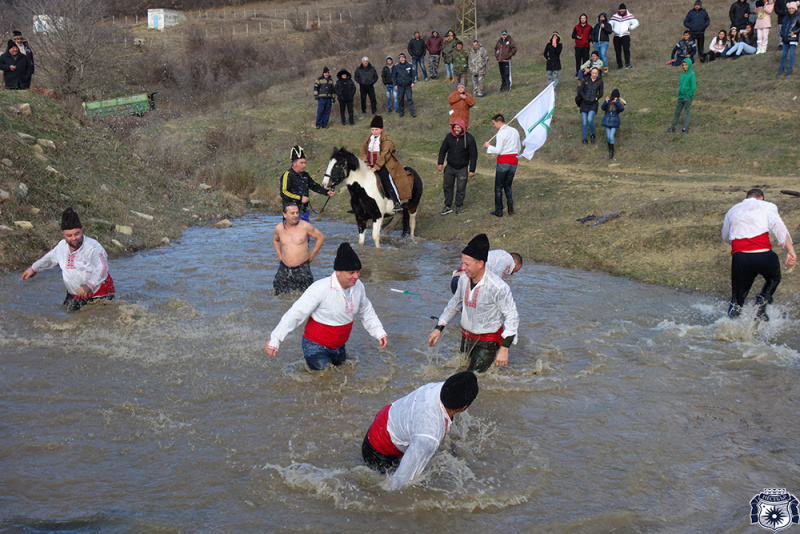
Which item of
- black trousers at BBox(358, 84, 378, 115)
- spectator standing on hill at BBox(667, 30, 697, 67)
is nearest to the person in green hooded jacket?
spectator standing on hill at BBox(667, 30, 697, 67)

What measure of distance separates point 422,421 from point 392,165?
30.0ft

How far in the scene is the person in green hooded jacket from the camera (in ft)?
53.5

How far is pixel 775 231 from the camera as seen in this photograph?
25.6 feet

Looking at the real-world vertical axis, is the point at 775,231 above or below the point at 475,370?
above

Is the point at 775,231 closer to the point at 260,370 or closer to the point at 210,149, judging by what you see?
the point at 260,370

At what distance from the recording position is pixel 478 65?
23.1 metres

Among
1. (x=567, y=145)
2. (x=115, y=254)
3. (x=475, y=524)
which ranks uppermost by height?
(x=567, y=145)

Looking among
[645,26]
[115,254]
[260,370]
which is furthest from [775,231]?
[645,26]

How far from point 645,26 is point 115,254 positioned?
2470cm

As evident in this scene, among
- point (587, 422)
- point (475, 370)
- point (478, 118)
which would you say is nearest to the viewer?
point (587, 422)

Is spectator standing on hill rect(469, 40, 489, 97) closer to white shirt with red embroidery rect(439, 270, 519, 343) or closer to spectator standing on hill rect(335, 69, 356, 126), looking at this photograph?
spectator standing on hill rect(335, 69, 356, 126)

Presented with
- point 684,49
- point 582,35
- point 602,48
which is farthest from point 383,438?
point 602,48

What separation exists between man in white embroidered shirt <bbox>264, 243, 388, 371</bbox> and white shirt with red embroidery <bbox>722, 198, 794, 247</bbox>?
459 centimetres

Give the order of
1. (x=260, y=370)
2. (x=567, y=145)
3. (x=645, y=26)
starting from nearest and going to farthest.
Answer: (x=260, y=370) → (x=567, y=145) → (x=645, y=26)
